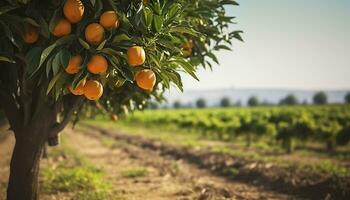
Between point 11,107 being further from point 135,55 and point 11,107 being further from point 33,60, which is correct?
point 135,55

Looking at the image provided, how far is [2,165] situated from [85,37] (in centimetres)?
846

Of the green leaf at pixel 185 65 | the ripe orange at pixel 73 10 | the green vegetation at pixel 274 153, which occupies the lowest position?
the green vegetation at pixel 274 153

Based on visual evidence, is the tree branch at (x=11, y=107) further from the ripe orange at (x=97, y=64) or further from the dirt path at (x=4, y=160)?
the dirt path at (x=4, y=160)

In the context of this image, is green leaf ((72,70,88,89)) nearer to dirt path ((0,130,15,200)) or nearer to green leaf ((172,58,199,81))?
green leaf ((172,58,199,81))

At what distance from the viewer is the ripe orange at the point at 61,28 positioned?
3.17 metres

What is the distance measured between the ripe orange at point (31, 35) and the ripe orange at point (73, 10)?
1.43 feet

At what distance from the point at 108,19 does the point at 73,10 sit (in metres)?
0.30

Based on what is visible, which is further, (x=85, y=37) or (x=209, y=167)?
(x=209, y=167)

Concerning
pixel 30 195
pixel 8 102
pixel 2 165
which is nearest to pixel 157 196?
pixel 30 195

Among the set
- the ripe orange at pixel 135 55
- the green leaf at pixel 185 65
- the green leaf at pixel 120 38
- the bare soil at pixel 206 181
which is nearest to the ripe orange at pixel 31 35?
the green leaf at pixel 120 38

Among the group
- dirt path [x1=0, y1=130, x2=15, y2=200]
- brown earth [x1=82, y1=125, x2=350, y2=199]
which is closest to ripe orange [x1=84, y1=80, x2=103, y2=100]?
dirt path [x1=0, y1=130, x2=15, y2=200]

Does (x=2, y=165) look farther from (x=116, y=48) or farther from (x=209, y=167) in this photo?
(x=116, y=48)

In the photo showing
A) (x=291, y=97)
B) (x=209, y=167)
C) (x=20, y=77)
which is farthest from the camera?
(x=291, y=97)

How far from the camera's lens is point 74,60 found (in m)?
3.03
